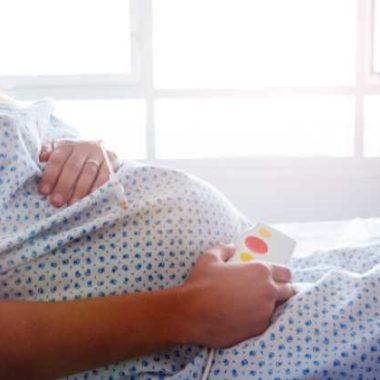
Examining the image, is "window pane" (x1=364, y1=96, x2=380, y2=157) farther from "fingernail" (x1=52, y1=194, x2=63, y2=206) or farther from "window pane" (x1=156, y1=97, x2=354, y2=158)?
"fingernail" (x1=52, y1=194, x2=63, y2=206)

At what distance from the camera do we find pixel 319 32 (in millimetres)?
2385

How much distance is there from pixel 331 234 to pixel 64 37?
147 centimetres

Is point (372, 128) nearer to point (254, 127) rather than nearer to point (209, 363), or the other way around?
point (254, 127)

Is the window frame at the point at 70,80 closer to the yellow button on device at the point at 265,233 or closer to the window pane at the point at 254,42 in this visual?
the window pane at the point at 254,42

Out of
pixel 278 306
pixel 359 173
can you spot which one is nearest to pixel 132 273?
pixel 278 306

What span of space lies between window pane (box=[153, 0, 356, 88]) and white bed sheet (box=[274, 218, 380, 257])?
1079mm

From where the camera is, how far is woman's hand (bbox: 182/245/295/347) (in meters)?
0.69

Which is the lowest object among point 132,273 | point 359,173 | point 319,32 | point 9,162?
point 359,173

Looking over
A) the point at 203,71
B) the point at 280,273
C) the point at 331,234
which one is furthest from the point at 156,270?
the point at 203,71

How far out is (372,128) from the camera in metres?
2.53

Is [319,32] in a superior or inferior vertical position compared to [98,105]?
superior

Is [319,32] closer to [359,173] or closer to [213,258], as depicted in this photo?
[359,173]

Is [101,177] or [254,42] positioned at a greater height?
[254,42]

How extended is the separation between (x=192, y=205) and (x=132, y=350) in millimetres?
215
